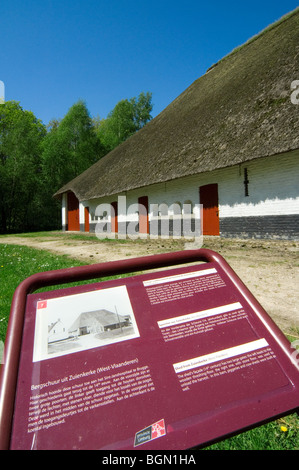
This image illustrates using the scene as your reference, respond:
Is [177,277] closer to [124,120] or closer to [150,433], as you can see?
[150,433]

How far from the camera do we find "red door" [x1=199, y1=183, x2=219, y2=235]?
12.5 m

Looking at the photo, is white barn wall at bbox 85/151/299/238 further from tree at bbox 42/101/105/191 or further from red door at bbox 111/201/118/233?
tree at bbox 42/101/105/191

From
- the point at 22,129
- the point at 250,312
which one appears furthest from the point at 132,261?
the point at 22,129

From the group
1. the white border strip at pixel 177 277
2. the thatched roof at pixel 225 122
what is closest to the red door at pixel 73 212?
the thatched roof at pixel 225 122

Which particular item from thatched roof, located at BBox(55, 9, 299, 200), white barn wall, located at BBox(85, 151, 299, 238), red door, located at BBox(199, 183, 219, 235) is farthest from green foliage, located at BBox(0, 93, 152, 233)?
red door, located at BBox(199, 183, 219, 235)

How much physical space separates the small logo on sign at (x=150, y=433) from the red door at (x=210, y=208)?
11798 millimetres

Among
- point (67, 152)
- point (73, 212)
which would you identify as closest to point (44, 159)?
point (67, 152)

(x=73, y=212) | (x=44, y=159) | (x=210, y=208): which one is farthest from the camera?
(x=44, y=159)

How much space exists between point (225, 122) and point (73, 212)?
1861 cm

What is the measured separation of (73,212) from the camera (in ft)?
89.5

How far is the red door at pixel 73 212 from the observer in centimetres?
2677

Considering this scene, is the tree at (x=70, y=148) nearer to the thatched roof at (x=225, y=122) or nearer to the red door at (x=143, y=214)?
the thatched roof at (x=225, y=122)

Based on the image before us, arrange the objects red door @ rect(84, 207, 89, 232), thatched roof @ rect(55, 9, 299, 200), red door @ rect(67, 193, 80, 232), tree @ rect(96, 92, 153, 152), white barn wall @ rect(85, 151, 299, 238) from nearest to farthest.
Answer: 1. white barn wall @ rect(85, 151, 299, 238)
2. thatched roof @ rect(55, 9, 299, 200)
3. red door @ rect(84, 207, 89, 232)
4. red door @ rect(67, 193, 80, 232)
5. tree @ rect(96, 92, 153, 152)

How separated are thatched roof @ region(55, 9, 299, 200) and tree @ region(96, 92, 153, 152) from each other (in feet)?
50.0
